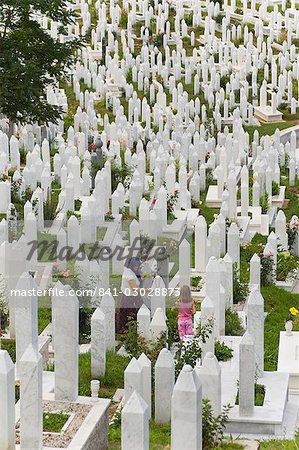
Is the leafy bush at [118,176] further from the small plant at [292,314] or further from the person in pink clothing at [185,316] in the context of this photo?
the person in pink clothing at [185,316]

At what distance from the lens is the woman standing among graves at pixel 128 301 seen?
16141 millimetres

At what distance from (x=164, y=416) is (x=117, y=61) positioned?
23496mm

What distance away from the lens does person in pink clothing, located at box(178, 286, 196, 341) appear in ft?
51.2

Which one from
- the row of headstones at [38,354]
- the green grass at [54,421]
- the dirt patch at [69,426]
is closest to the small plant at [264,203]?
the row of headstones at [38,354]

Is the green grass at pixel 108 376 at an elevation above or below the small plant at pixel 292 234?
below

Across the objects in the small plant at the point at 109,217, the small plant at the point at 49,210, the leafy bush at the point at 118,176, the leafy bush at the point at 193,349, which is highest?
the leafy bush at the point at 118,176

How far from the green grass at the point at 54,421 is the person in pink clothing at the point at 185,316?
352cm

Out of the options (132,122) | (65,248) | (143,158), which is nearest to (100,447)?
(65,248)

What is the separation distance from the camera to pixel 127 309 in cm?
1620


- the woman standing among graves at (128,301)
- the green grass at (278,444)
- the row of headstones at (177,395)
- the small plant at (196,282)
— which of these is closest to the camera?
the row of headstones at (177,395)

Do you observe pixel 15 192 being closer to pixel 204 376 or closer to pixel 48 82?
pixel 48 82

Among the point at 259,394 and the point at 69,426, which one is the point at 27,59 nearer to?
the point at 259,394

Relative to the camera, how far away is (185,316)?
15.7 m

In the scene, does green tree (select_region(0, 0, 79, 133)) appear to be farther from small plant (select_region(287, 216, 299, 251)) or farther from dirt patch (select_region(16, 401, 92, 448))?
dirt patch (select_region(16, 401, 92, 448))
